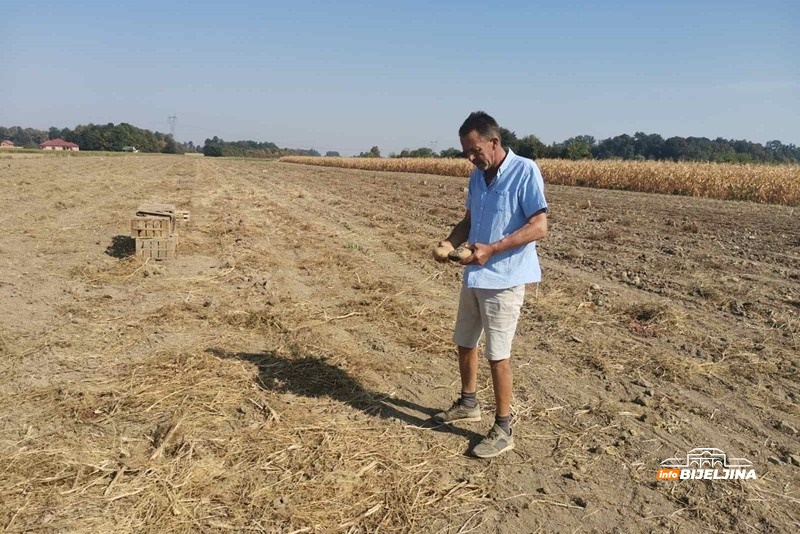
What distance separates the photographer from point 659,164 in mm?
27016

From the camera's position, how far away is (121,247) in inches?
356

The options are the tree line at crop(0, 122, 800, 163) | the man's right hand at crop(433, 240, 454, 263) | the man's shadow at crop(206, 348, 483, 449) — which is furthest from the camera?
the tree line at crop(0, 122, 800, 163)

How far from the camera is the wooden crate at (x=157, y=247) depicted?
8.02 m

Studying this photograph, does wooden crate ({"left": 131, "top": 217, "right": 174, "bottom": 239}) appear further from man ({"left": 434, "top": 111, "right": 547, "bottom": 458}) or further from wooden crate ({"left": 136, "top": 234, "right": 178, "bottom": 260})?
man ({"left": 434, "top": 111, "right": 547, "bottom": 458})

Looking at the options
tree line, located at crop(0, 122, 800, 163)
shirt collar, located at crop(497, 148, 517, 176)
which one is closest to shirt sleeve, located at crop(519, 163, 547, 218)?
shirt collar, located at crop(497, 148, 517, 176)

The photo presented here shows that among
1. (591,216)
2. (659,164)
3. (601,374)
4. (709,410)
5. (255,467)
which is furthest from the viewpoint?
(659,164)

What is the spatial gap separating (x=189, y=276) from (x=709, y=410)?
20.8 feet

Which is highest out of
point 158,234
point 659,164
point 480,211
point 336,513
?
point 659,164

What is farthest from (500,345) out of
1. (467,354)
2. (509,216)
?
(509,216)

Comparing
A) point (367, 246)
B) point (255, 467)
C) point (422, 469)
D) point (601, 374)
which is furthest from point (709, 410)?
point (367, 246)

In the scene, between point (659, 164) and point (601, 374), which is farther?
point (659, 164)

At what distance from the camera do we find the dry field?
2906 mm

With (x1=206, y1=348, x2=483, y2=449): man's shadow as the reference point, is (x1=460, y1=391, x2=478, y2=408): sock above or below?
above

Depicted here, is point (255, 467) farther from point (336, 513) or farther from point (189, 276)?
point (189, 276)
